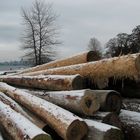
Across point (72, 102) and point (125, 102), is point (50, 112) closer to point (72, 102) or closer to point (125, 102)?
point (72, 102)

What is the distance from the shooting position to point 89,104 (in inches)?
209

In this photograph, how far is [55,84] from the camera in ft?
22.2

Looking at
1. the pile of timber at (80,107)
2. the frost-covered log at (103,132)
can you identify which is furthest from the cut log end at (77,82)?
the frost-covered log at (103,132)

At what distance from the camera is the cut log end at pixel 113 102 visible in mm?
5712

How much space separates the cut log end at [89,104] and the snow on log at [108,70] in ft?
2.69

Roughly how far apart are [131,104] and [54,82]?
1401mm

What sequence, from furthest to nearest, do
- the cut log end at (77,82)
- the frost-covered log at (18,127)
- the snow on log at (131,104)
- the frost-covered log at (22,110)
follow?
1. the snow on log at (131,104)
2. the cut log end at (77,82)
3. the frost-covered log at (22,110)
4. the frost-covered log at (18,127)

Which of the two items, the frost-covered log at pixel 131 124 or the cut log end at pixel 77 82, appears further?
the cut log end at pixel 77 82

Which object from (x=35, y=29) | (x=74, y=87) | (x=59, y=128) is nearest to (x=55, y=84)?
(x=74, y=87)

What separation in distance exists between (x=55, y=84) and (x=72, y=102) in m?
1.43

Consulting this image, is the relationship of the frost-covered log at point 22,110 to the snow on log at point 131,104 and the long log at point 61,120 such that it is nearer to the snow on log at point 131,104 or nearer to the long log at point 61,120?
the long log at point 61,120

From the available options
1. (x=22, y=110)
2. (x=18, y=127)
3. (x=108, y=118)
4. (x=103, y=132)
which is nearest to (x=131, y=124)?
(x=108, y=118)

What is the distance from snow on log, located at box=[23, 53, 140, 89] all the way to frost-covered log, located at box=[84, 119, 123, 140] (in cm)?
121

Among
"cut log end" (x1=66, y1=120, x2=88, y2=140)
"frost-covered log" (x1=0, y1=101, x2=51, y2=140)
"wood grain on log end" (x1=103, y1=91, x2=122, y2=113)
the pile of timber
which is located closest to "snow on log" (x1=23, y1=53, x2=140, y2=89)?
the pile of timber
